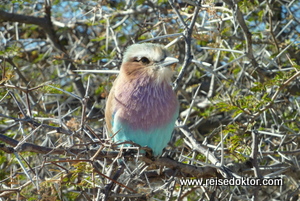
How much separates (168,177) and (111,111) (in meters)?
0.61

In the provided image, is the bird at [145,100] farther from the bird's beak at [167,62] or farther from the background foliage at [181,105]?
the background foliage at [181,105]

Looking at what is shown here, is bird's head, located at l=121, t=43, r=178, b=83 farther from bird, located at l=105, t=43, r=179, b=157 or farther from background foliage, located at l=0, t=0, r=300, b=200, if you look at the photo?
background foliage, located at l=0, t=0, r=300, b=200

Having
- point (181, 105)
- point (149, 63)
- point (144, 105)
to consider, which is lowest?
point (181, 105)

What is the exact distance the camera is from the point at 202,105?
4.32 metres

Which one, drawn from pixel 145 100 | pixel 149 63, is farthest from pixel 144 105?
pixel 149 63

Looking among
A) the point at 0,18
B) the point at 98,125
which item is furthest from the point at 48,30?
the point at 98,125

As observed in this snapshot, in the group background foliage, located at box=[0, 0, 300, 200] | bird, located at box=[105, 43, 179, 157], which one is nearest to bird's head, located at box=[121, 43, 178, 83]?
bird, located at box=[105, 43, 179, 157]

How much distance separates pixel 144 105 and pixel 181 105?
157 cm

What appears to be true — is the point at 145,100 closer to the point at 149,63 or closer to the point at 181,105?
the point at 149,63

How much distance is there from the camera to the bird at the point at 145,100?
119 inches

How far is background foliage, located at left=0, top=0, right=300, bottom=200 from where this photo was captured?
8.24 feet

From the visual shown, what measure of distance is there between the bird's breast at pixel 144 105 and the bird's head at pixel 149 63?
2.1 inches

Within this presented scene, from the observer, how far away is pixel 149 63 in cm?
320

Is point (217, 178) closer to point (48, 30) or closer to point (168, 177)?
point (168, 177)
